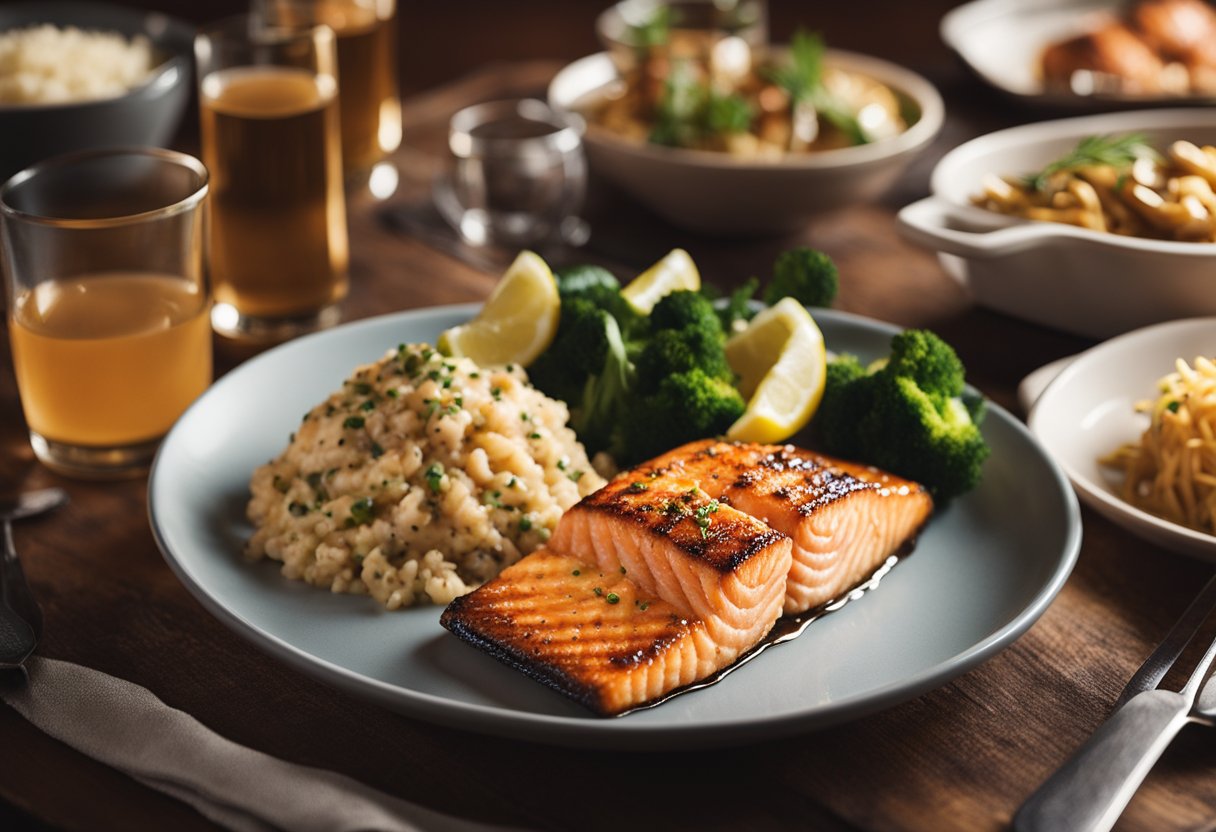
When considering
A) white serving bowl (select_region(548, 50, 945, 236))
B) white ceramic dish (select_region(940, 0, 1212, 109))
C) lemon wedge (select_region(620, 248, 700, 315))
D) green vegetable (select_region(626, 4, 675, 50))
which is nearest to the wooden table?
lemon wedge (select_region(620, 248, 700, 315))

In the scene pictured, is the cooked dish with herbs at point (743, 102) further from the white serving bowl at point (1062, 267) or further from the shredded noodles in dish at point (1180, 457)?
the shredded noodles in dish at point (1180, 457)

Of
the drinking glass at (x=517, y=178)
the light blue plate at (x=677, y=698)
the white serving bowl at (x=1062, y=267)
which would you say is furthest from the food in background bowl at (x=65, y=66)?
the white serving bowl at (x=1062, y=267)

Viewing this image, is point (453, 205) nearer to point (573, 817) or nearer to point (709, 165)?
point (709, 165)

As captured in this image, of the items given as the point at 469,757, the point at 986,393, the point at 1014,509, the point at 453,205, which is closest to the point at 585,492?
the point at 469,757

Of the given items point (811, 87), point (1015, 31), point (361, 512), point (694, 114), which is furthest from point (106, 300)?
point (1015, 31)

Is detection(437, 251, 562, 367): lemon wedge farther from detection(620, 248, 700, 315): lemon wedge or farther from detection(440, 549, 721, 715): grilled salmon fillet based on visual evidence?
detection(440, 549, 721, 715): grilled salmon fillet
